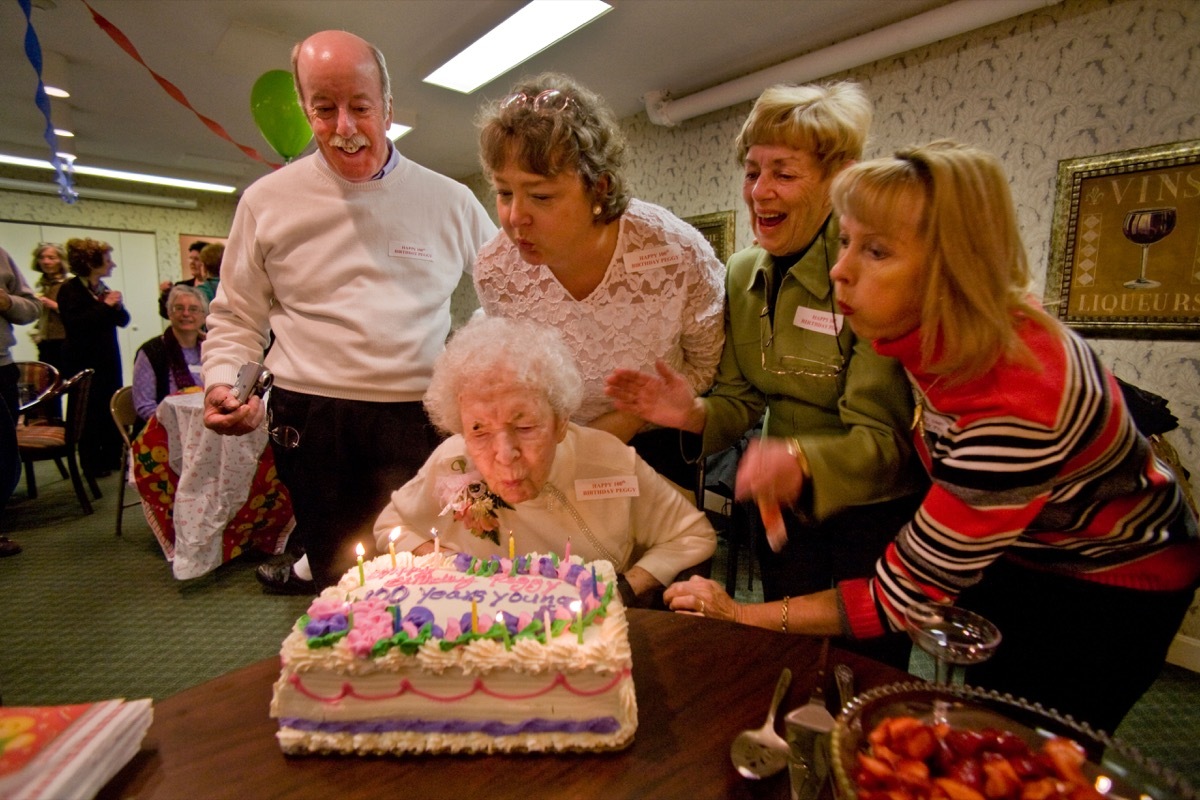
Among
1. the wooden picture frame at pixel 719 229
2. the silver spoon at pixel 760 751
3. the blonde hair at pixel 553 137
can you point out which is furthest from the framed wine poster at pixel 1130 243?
the silver spoon at pixel 760 751

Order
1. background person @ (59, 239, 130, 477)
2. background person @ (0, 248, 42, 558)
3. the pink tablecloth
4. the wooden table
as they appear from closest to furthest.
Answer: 1. the wooden table
2. the pink tablecloth
3. background person @ (0, 248, 42, 558)
4. background person @ (59, 239, 130, 477)

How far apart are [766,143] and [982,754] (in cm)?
135

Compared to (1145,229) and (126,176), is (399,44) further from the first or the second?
(126,176)

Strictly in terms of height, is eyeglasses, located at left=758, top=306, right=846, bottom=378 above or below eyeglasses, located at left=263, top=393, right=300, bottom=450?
above

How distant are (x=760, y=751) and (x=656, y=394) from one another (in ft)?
2.84

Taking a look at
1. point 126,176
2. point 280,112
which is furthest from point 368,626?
point 126,176

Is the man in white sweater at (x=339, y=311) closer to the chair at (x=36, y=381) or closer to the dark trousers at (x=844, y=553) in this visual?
the dark trousers at (x=844, y=553)

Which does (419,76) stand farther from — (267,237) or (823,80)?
(267,237)

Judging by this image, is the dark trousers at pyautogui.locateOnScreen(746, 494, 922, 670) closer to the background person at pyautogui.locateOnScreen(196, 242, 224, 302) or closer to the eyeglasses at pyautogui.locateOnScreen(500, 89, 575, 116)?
the eyeglasses at pyautogui.locateOnScreen(500, 89, 575, 116)

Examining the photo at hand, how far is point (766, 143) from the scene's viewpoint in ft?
4.99

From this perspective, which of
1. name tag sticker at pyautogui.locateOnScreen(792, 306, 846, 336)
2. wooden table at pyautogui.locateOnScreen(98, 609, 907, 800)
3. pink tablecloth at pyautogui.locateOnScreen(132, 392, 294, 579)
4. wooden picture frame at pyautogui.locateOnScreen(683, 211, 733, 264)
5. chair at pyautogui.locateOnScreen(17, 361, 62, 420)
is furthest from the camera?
wooden picture frame at pyautogui.locateOnScreen(683, 211, 733, 264)

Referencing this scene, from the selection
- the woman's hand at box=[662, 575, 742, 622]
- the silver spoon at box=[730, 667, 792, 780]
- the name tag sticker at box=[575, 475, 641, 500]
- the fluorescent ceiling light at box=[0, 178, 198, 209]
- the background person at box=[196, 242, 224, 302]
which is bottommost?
the silver spoon at box=[730, 667, 792, 780]

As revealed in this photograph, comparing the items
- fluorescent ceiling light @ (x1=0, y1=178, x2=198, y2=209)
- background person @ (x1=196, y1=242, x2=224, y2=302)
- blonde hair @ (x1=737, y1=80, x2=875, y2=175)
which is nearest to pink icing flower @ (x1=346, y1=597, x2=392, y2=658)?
blonde hair @ (x1=737, y1=80, x2=875, y2=175)

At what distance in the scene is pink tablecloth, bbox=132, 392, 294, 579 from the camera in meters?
3.56
